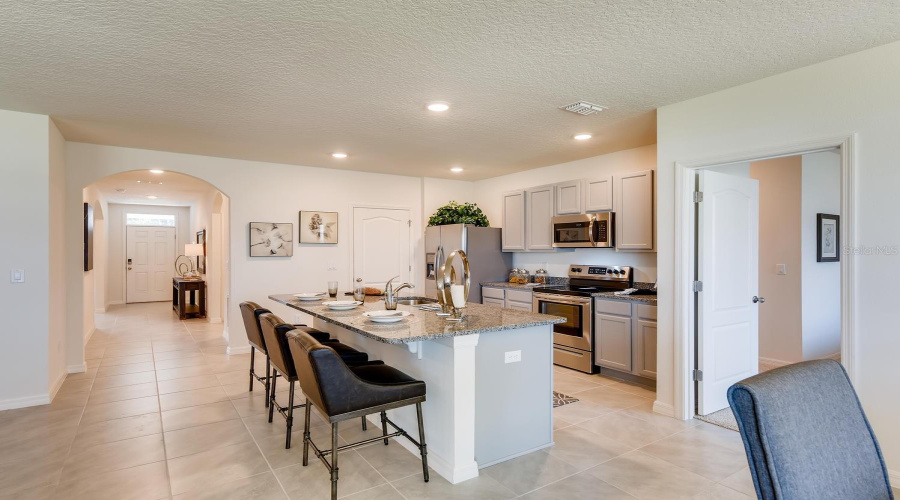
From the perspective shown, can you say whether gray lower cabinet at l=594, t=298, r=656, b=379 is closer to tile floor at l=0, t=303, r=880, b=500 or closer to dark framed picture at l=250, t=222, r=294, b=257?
tile floor at l=0, t=303, r=880, b=500

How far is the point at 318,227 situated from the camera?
241 inches

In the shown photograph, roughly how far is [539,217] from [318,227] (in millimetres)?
2812

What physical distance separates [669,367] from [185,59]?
382 cm

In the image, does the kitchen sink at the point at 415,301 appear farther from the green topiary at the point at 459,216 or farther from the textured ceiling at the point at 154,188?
the textured ceiling at the point at 154,188

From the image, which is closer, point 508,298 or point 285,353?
point 285,353

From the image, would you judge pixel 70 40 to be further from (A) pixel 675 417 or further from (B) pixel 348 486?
(A) pixel 675 417

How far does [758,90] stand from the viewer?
9.93 ft

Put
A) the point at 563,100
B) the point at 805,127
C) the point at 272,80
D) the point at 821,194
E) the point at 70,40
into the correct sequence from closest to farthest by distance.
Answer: the point at 70,40 → the point at 805,127 → the point at 272,80 → the point at 563,100 → the point at 821,194

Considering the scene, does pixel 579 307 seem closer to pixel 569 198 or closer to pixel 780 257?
pixel 569 198

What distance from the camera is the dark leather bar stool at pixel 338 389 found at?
225cm

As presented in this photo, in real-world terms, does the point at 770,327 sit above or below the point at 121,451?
above

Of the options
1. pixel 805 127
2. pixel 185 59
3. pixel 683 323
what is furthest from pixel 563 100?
pixel 185 59

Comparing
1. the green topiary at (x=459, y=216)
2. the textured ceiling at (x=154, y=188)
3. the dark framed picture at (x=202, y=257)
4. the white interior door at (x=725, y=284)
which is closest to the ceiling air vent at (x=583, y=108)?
the white interior door at (x=725, y=284)

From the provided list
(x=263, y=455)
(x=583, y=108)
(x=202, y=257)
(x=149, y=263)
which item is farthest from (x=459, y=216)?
(x=149, y=263)
